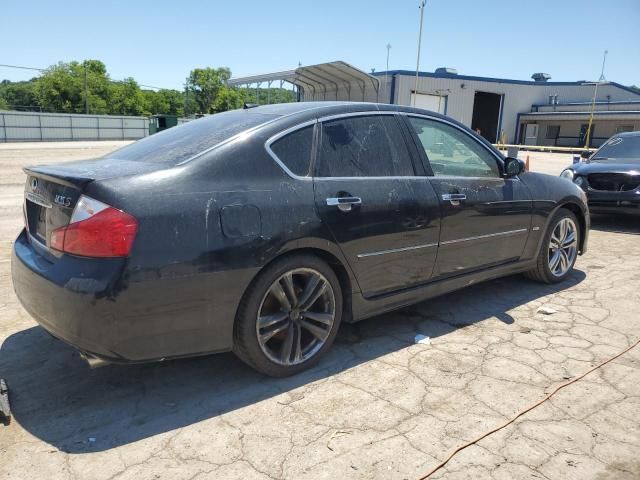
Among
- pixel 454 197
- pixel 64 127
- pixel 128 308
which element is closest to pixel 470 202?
pixel 454 197

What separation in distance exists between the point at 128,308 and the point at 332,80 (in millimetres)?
23923

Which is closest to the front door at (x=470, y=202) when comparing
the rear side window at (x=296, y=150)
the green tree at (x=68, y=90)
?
the rear side window at (x=296, y=150)

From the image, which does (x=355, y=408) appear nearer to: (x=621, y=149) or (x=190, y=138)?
(x=190, y=138)

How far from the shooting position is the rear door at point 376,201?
3244 millimetres

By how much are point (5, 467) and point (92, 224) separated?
3.83 feet

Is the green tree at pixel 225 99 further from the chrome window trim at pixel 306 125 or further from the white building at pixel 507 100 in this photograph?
the chrome window trim at pixel 306 125

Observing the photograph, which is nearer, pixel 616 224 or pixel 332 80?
pixel 616 224

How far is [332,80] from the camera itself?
25.0 metres

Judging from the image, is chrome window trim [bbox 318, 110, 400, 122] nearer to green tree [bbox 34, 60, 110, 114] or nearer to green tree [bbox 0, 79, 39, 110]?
green tree [bbox 34, 60, 110, 114]

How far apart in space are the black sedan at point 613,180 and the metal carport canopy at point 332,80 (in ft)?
47.1

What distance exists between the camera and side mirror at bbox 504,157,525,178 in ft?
14.4

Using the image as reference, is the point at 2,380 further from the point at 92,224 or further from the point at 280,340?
the point at 280,340

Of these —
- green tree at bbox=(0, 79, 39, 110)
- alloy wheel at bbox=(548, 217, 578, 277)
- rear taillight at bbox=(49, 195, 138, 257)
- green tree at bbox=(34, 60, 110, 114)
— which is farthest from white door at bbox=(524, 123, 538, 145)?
green tree at bbox=(0, 79, 39, 110)

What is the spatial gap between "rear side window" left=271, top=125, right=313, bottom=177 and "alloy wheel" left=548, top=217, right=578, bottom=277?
2931 mm
